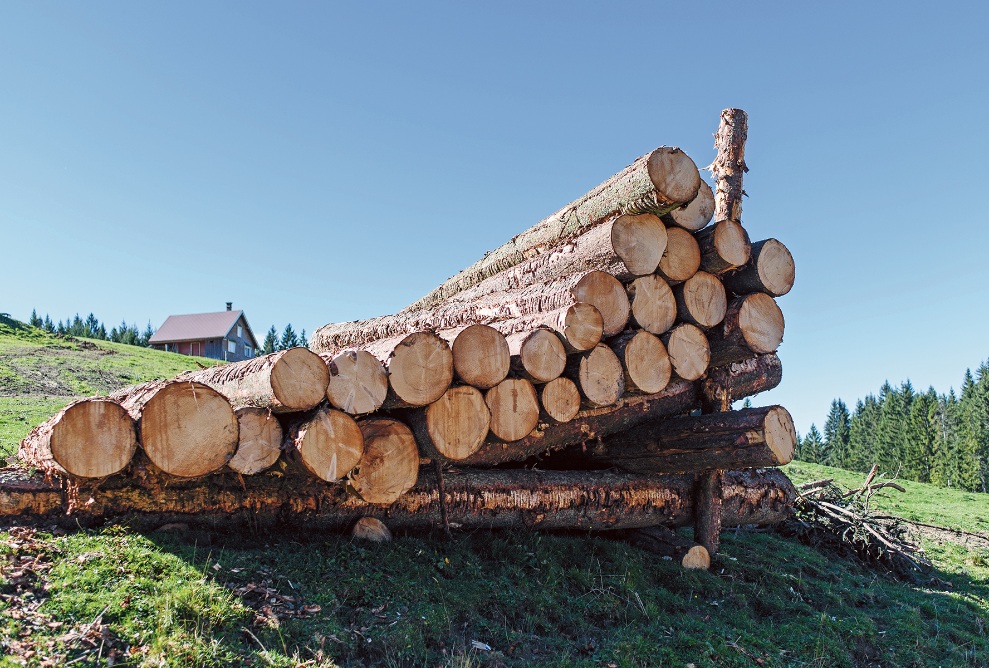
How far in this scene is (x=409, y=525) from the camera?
6.38 meters

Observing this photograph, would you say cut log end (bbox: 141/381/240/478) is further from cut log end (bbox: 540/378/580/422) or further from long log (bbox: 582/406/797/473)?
long log (bbox: 582/406/797/473)

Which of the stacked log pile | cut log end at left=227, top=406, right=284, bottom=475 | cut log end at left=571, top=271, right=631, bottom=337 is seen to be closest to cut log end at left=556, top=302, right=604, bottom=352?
the stacked log pile

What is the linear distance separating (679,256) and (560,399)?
203 cm

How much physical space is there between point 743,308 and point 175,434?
5.37 m

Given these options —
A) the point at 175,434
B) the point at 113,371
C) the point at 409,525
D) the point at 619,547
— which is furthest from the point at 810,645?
the point at 113,371

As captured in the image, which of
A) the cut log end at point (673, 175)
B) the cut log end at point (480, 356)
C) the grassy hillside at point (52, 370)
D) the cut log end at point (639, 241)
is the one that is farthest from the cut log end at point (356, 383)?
the grassy hillside at point (52, 370)

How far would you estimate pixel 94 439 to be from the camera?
15.1ft

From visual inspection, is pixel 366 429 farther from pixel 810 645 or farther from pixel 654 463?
pixel 810 645

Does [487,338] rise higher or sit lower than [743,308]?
lower

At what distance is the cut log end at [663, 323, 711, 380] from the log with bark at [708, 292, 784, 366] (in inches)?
9.4

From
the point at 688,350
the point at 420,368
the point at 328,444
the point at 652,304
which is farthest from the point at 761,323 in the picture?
the point at 328,444

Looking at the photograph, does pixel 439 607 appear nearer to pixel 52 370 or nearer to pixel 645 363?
pixel 645 363

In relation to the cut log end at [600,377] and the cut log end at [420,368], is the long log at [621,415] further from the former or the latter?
the cut log end at [420,368]

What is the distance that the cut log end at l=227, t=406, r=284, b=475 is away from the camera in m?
A: 5.07
